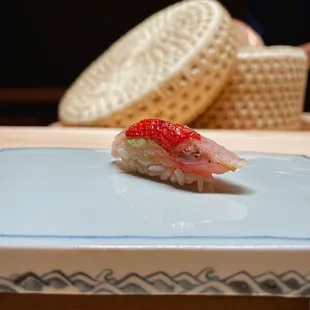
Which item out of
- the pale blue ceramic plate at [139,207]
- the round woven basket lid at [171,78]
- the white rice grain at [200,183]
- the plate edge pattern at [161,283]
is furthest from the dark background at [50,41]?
the plate edge pattern at [161,283]

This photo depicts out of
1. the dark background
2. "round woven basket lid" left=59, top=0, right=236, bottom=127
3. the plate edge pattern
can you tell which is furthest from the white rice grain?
the dark background

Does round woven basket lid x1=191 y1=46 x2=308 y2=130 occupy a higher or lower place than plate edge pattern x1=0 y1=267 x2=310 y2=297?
lower

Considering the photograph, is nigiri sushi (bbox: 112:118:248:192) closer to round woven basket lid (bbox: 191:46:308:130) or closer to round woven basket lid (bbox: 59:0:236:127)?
round woven basket lid (bbox: 59:0:236:127)

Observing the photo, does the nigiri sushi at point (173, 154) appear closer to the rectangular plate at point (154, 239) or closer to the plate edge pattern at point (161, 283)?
the rectangular plate at point (154, 239)

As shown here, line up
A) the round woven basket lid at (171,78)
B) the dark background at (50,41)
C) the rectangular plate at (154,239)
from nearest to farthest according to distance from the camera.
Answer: the rectangular plate at (154,239), the round woven basket lid at (171,78), the dark background at (50,41)

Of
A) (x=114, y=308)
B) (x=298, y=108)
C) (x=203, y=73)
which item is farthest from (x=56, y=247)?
(x=298, y=108)

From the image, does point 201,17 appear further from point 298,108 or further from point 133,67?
point 298,108

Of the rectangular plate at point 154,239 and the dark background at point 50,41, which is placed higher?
the rectangular plate at point 154,239
